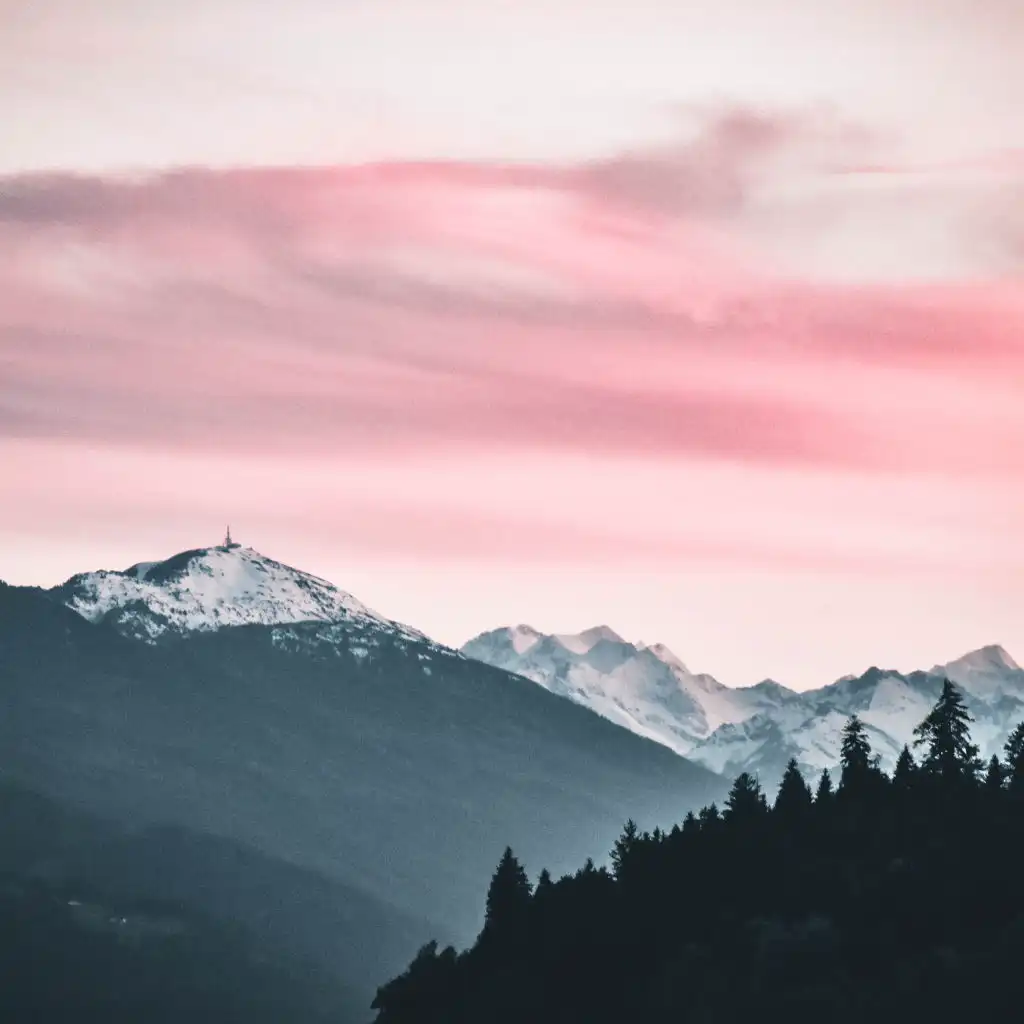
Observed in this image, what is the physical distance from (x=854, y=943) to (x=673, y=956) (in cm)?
2181

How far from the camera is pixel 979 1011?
6550 inches

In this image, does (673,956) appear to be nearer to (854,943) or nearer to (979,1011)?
(854,943)

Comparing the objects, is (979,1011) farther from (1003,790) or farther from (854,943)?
(1003,790)

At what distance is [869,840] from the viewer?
200 metres

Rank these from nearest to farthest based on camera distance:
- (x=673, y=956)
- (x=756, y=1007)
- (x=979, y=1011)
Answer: (x=979, y=1011), (x=756, y=1007), (x=673, y=956)

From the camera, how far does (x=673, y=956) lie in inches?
7835

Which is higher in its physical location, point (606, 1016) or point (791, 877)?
point (791, 877)

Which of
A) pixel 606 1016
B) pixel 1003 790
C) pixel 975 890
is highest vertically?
pixel 1003 790

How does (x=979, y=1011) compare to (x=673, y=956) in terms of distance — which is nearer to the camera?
(x=979, y=1011)

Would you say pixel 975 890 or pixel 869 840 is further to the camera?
pixel 869 840

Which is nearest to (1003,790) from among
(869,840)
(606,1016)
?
(869,840)

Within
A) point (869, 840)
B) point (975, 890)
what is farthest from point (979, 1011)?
point (869, 840)

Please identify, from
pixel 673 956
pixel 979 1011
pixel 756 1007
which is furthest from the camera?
pixel 673 956

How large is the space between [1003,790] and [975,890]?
18883 mm
